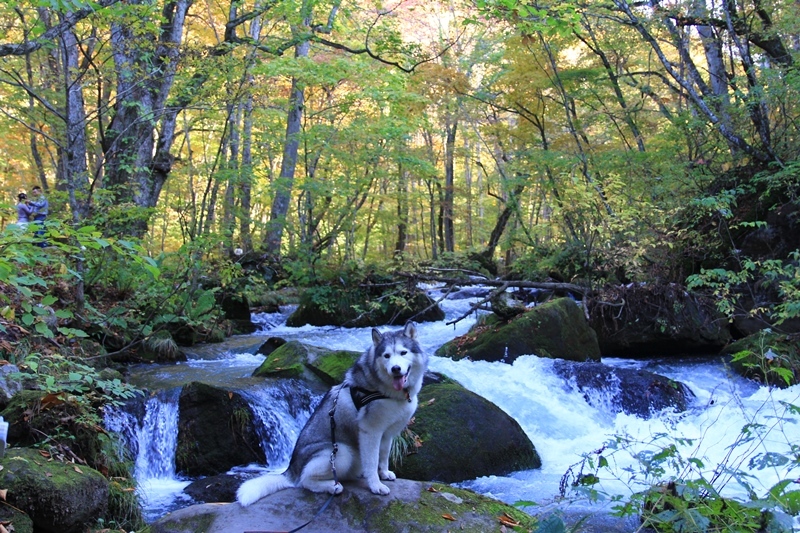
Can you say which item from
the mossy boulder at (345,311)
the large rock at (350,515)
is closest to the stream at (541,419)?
the large rock at (350,515)

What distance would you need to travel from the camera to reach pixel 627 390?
8.19m

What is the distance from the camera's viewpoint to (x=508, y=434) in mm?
6238

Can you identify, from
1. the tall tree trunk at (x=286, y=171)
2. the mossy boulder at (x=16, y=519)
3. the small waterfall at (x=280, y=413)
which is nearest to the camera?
the mossy boulder at (x=16, y=519)

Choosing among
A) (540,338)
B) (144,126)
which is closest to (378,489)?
(540,338)

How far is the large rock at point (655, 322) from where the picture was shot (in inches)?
412

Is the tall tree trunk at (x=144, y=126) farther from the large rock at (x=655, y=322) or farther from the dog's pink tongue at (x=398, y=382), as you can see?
the large rock at (x=655, y=322)

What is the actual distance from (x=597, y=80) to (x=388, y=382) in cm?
1240

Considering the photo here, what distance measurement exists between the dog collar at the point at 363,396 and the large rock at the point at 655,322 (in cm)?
848

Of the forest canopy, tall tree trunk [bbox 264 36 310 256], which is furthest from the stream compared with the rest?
tall tree trunk [bbox 264 36 310 256]

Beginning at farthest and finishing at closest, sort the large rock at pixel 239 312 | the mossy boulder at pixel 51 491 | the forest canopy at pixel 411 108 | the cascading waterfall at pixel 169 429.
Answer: the large rock at pixel 239 312, the forest canopy at pixel 411 108, the cascading waterfall at pixel 169 429, the mossy boulder at pixel 51 491

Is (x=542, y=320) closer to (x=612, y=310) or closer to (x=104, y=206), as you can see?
(x=612, y=310)

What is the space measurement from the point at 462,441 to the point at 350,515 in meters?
2.90

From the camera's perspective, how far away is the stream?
5277 mm

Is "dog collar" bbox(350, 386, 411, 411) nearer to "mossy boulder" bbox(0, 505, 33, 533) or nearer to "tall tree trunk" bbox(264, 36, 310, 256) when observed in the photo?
"mossy boulder" bbox(0, 505, 33, 533)
